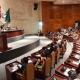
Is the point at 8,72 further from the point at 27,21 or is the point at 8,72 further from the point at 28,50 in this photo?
the point at 27,21

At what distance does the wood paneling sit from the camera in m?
20.7

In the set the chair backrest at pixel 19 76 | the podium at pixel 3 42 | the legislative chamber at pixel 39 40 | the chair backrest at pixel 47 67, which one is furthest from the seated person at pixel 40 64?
the podium at pixel 3 42

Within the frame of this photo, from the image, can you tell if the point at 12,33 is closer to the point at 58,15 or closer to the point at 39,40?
the point at 39,40

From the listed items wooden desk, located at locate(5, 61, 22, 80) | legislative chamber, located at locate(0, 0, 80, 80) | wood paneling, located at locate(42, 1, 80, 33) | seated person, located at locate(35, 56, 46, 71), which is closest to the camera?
wooden desk, located at locate(5, 61, 22, 80)

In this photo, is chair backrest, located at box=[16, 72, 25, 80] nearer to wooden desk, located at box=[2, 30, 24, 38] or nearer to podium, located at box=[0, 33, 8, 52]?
podium, located at box=[0, 33, 8, 52]

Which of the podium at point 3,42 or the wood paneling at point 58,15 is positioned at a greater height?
the wood paneling at point 58,15

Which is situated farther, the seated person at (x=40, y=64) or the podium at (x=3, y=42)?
the podium at (x=3, y=42)

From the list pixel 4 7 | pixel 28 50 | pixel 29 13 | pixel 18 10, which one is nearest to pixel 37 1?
pixel 29 13

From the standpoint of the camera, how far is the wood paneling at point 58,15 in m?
20.7

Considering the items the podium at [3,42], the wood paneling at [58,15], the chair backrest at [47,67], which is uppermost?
the wood paneling at [58,15]

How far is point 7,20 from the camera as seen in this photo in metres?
14.8

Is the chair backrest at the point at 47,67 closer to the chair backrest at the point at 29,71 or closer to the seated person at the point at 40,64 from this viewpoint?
the seated person at the point at 40,64

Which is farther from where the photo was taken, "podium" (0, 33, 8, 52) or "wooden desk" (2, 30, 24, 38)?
"wooden desk" (2, 30, 24, 38)

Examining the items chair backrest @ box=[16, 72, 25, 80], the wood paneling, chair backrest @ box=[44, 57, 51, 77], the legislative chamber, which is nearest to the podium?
the legislative chamber
